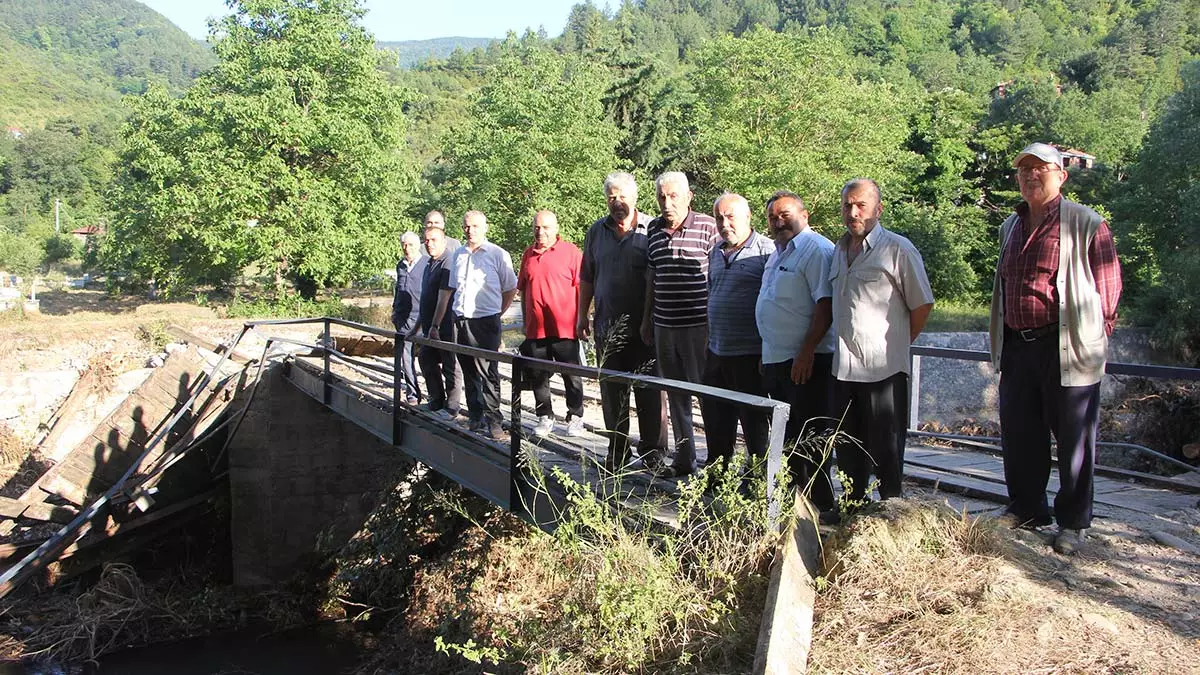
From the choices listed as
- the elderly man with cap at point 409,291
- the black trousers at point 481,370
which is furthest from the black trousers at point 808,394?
the elderly man with cap at point 409,291

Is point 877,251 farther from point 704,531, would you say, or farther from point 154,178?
point 154,178

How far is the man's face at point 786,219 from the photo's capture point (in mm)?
4641

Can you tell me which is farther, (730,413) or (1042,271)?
(730,413)

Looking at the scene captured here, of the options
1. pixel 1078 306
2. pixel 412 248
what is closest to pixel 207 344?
pixel 412 248

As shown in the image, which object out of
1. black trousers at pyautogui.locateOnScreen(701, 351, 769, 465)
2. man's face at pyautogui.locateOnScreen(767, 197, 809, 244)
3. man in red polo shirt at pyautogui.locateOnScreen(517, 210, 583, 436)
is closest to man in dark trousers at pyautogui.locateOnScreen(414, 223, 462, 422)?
man in red polo shirt at pyautogui.locateOnScreen(517, 210, 583, 436)

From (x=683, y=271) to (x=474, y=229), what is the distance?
2360 mm

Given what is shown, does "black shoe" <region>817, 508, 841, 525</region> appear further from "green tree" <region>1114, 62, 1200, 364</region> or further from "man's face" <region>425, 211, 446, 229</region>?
"green tree" <region>1114, 62, 1200, 364</region>

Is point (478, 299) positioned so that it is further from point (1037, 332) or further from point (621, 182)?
point (1037, 332)

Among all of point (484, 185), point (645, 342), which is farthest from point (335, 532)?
point (484, 185)

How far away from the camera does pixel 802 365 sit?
440cm

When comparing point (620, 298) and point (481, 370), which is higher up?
point (620, 298)

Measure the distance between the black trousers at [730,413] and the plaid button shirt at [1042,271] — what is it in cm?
123

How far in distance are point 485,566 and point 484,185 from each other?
2577 centimetres

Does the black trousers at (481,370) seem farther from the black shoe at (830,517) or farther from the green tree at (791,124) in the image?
the green tree at (791,124)
